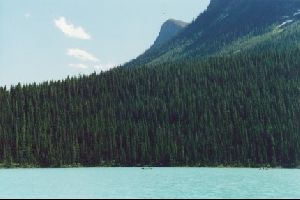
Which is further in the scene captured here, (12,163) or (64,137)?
(64,137)

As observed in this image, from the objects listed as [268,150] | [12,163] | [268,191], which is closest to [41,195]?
[268,191]

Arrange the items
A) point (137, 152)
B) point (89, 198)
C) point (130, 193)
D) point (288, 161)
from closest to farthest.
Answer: point (89, 198)
point (130, 193)
point (288, 161)
point (137, 152)

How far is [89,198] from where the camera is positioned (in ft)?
199

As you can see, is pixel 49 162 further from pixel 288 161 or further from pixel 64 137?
pixel 288 161

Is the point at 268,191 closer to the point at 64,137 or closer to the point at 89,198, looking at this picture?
the point at 89,198

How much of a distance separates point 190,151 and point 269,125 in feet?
102

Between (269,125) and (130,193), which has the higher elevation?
(269,125)

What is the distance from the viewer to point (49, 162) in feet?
610

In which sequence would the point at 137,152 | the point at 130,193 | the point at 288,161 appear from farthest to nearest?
1. the point at 137,152
2. the point at 288,161
3. the point at 130,193

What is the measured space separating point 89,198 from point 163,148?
131m

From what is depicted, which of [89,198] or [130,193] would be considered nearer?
[89,198]

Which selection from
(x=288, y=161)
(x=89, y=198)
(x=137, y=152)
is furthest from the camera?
(x=137, y=152)

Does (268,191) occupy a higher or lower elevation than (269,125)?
lower

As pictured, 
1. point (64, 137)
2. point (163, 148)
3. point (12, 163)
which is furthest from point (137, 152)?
point (12, 163)
